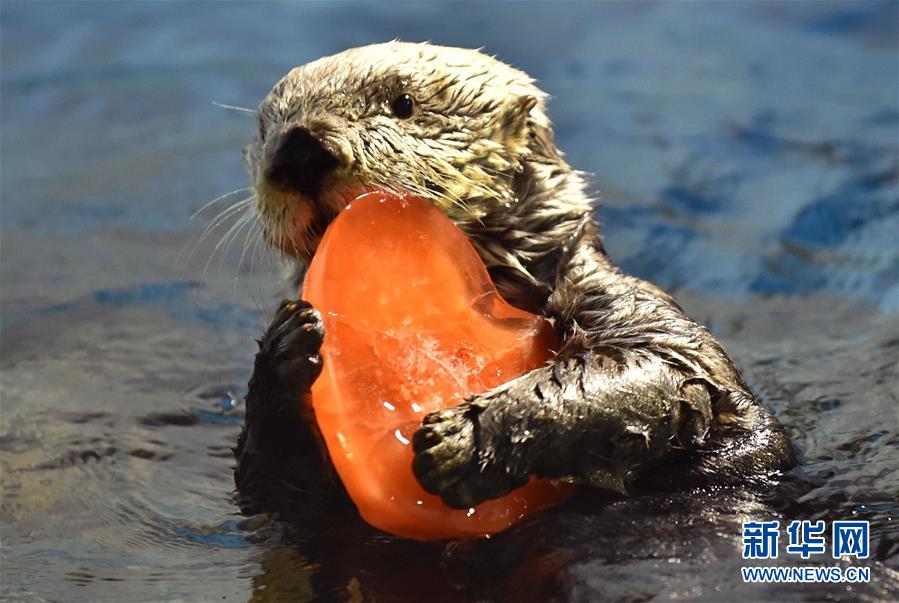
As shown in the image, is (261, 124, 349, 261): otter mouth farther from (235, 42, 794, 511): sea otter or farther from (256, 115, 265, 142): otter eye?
(256, 115, 265, 142): otter eye

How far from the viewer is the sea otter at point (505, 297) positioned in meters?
3.09

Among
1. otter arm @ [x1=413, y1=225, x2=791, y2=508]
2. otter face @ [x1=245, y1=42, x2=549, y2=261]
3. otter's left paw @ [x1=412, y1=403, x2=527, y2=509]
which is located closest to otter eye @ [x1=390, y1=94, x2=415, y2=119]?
otter face @ [x1=245, y1=42, x2=549, y2=261]

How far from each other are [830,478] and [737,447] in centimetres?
41

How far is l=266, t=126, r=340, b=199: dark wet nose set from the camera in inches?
131

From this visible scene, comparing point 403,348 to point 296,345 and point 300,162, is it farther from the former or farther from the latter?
point 300,162

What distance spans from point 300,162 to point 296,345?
0.51 metres

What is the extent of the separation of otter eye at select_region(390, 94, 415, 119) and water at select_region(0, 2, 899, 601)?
2.78ft

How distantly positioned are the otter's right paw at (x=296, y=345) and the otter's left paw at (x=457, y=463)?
1.25ft

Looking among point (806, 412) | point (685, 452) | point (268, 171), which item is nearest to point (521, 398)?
point (685, 452)

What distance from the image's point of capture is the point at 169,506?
4078mm

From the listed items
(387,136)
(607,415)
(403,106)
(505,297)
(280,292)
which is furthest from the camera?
(280,292)

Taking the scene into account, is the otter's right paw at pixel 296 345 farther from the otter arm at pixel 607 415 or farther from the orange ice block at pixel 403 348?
the otter arm at pixel 607 415

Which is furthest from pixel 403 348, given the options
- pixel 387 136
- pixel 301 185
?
pixel 387 136

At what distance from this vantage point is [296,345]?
3.21 metres
